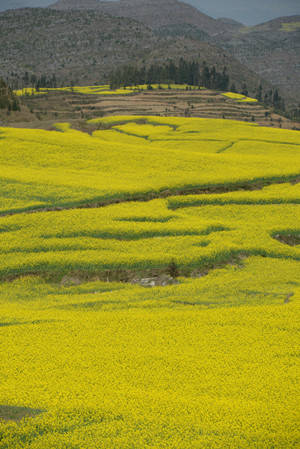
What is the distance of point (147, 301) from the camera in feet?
55.5

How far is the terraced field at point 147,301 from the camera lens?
393 inches

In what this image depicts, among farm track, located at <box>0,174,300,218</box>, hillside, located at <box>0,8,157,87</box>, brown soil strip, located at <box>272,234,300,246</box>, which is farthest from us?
hillside, located at <box>0,8,157,87</box>

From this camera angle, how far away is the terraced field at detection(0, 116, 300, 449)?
32.7 ft

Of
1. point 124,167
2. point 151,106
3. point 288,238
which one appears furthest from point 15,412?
point 151,106

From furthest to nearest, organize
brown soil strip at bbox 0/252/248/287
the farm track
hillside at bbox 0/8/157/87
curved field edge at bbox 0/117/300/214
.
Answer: hillside at bbox 0/8/157/87 → curved field edge at bbox 0/117/300/214 → the farm track → brown soil strip at bbox 0/252/248/287

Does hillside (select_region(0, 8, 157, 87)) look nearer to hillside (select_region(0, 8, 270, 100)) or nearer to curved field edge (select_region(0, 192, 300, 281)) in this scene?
hillside (select_region(0, 8, 270, 100))

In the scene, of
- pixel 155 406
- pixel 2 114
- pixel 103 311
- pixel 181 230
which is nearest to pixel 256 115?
pixel 2 114

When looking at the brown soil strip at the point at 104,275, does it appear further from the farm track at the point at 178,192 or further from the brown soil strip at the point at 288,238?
the farm track at the point at 178,192

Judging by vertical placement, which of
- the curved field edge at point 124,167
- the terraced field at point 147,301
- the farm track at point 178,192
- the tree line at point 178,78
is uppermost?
the tree line at point 178,78

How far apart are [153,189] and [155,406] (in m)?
20.4

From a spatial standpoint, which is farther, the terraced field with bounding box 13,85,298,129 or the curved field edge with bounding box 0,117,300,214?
the terraced field with bounding box 13,85,298,129

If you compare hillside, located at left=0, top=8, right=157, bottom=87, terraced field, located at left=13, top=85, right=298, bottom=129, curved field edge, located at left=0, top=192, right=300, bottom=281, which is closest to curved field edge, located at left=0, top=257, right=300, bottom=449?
curved field edge, located at left=0, top=192, right=300, bottom=281

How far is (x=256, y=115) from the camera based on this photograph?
82062 mm

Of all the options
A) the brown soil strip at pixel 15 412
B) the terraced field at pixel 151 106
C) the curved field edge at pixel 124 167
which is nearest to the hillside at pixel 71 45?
the terraced field at pixel 151 106
